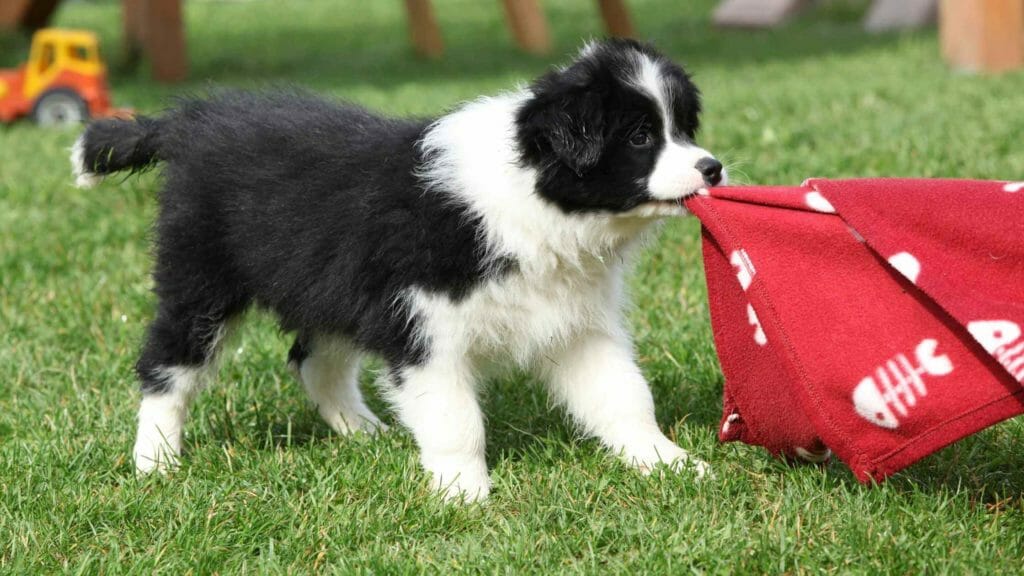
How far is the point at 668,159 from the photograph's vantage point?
2.94 metres

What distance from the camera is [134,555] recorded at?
293 centimetres

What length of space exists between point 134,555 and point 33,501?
46 cm

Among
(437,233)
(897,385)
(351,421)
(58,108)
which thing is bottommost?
(58,108)

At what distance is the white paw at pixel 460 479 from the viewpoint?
10.5 ft

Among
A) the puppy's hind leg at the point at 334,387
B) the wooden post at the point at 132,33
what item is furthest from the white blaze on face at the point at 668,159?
the wooden post at the point at 132,33

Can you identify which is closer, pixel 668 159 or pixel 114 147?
pixel 668 159

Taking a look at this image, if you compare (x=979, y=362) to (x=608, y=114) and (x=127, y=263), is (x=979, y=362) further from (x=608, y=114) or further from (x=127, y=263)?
(x=127, y=263)

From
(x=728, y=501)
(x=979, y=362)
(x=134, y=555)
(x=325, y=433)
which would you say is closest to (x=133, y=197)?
(x=325, y=433)

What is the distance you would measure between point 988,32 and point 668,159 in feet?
21.0

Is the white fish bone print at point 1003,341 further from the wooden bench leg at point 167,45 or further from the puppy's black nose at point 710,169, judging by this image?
the wooden bench leg at point 167,45

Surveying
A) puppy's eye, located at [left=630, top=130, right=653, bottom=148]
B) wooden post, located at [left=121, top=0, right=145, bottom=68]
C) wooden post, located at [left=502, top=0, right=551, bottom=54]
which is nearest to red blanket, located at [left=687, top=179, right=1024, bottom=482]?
puppy's eye, located at [left=630, top=130, right=653, bottom=148]

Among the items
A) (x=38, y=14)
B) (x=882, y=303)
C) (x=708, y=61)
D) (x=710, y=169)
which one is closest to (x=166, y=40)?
(x=38, y=14)

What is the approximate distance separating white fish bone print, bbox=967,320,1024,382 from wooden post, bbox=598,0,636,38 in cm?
929

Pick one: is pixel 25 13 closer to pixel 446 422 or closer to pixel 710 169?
pixel 446 422
